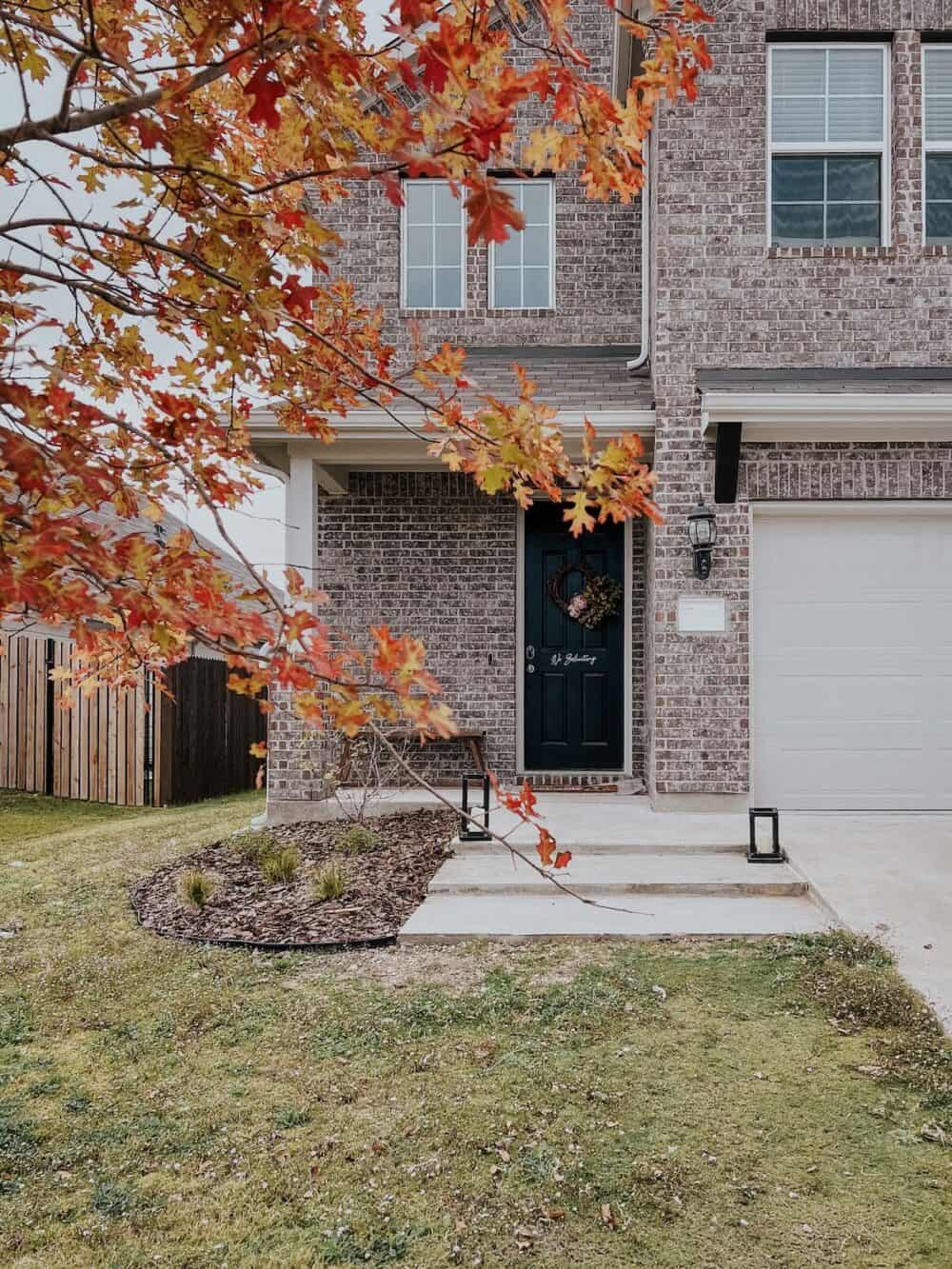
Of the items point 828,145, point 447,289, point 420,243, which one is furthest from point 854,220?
point 420,243

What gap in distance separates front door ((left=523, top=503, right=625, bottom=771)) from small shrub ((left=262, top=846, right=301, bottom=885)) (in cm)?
316

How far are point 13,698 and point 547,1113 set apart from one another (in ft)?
29.0

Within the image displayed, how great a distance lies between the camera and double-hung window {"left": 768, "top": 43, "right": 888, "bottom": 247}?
22.9 feet

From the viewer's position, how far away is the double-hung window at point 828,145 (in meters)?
6.98

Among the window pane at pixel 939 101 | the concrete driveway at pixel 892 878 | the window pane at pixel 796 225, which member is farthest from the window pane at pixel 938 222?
the concrete driveway at pixel 892 878

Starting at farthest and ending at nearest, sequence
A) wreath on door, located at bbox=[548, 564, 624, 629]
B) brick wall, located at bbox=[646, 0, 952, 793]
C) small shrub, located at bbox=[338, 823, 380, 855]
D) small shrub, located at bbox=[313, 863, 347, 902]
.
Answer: wreath on door, located at bbox=[548, 564, 624, 629]
brick wall, located at bbox=[646, 0, 952, 793]
small shrub, located at bbox=[338, 823, 380, 855]
small shrub, located at bbox=[313, 863, 347, 902]

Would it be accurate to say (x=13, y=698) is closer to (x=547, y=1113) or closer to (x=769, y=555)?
(x=769, y=555)

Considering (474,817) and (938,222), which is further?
(938,222)

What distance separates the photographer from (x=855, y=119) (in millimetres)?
6992

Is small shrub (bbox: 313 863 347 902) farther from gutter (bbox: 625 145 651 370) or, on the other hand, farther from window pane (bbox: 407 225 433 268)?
window pane (bbox: 407 225 433 268)

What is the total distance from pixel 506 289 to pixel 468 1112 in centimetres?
724

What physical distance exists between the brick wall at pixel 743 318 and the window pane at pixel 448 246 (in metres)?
2.18

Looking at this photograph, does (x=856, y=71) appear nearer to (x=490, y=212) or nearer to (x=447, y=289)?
(x=447, y=289)

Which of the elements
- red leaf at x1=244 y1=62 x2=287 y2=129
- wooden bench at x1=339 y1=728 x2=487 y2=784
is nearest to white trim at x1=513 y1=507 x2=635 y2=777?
wooden bench at x1=339 y1=728 x2=487 y2=784
